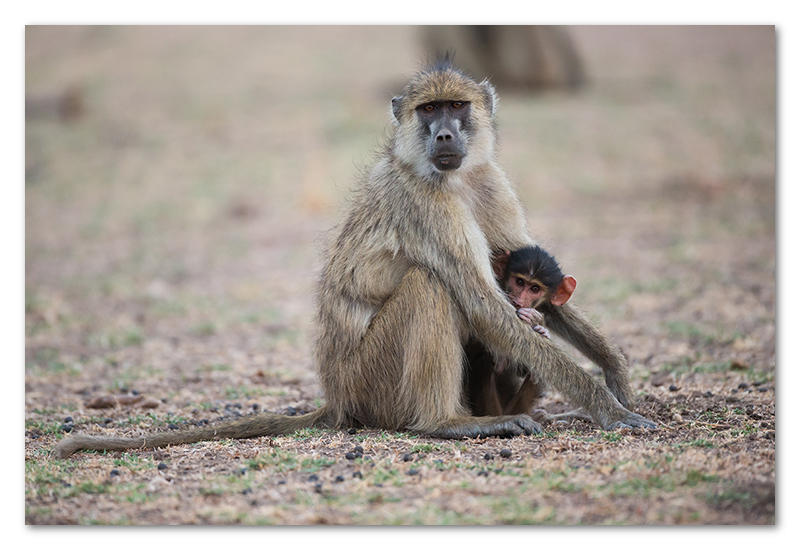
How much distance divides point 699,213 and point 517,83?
5971 millimetres

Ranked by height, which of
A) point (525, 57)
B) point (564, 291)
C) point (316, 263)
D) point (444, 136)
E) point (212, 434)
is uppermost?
point (525, 57)

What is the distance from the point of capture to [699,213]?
36.9ft

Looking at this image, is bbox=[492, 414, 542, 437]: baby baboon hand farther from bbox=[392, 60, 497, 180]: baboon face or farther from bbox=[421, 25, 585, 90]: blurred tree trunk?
bbox=[421, 25, 585, 90]: blurred tree trunk

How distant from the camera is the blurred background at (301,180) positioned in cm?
736

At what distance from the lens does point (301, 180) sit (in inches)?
544

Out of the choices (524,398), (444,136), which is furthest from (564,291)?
(444,136)

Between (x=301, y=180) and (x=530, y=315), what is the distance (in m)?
9.82

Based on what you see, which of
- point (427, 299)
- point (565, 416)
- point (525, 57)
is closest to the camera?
point (427, 299)

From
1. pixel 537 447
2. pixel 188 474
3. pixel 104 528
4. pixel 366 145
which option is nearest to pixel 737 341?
pixel 537 447

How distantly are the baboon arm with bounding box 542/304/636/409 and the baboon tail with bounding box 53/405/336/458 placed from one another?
5.14 ft

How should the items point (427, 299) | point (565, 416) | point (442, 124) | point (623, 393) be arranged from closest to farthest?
point (427, 299) → point (442, 124) → point (623, 393) → point (565, 416)

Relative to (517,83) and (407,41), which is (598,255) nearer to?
(517,83)

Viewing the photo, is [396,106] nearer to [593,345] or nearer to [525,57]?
[593,345]

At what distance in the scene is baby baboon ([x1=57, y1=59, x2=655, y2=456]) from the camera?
168 inches
